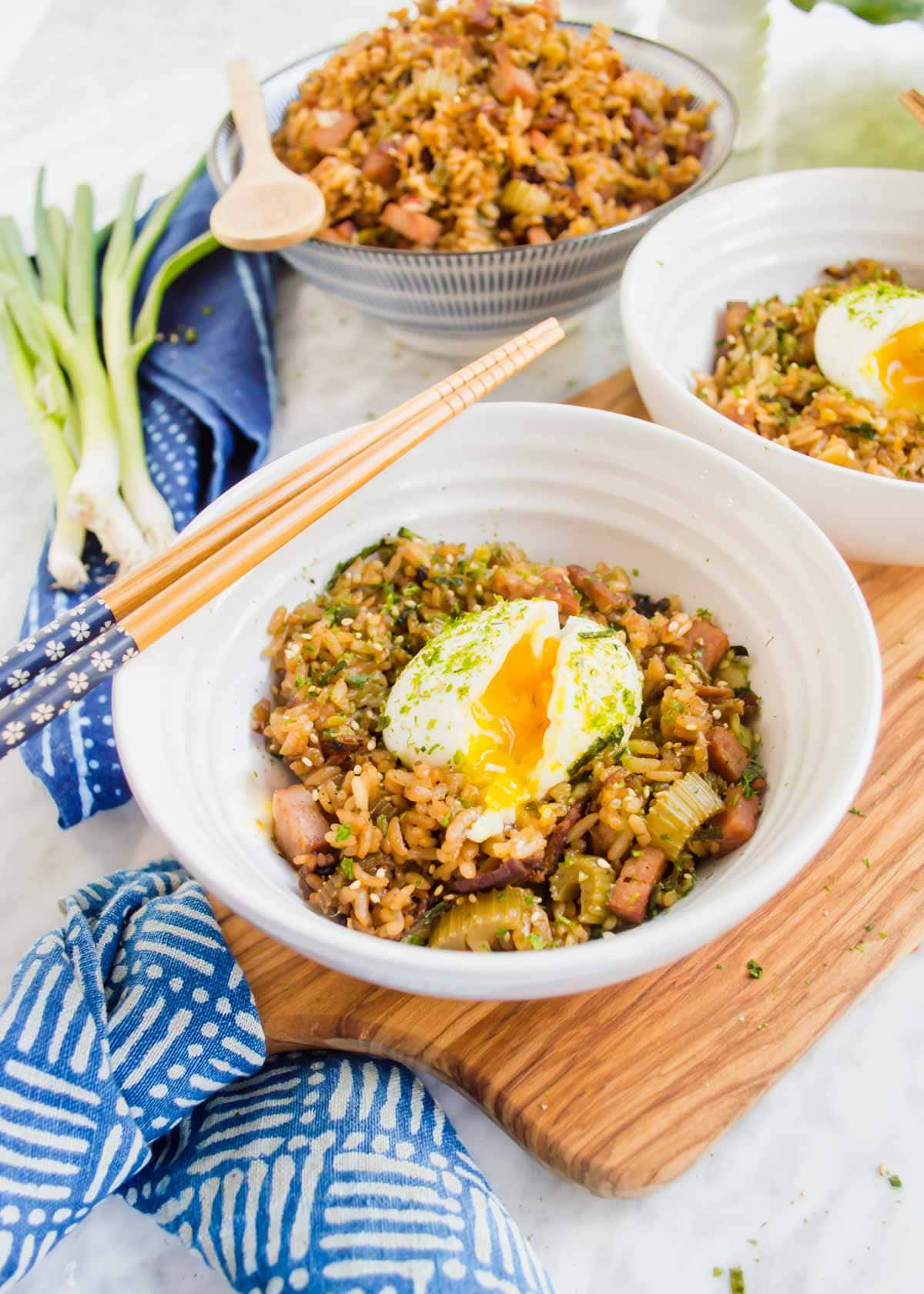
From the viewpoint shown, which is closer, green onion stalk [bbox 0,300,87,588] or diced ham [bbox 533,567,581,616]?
diced ham [bbox 533,567,581,616]

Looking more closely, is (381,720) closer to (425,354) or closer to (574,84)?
(425,354)

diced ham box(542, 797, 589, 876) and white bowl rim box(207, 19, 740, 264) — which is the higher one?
white bowl rim box(207, 19, 740, 264)

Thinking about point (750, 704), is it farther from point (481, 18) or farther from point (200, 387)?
point (481, 18)

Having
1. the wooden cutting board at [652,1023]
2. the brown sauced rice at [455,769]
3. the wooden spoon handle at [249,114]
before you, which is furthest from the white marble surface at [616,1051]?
the wooden spoon handle at [249,114]

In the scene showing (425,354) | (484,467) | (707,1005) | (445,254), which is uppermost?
(445,254)

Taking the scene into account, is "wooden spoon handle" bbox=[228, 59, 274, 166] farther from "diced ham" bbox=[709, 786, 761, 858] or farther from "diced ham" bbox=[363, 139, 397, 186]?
"diced ham" bbox=[709, 786, 761, 858]

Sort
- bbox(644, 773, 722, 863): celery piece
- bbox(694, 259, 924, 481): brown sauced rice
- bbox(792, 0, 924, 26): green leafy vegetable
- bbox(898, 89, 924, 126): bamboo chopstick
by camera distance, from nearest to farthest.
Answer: bbox(644, 773, 722, 863): celery piece < bbox(694, 259, 924, 481): brown sauced rice < bbox(898, 89, 924, 126): bamboo chopstick < bbox(792, 0, 924, 26): green leafy vegetable

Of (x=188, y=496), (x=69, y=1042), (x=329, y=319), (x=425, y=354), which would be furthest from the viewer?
(x=329, y=319)

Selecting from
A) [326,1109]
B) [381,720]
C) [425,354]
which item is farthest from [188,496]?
[326,1109]

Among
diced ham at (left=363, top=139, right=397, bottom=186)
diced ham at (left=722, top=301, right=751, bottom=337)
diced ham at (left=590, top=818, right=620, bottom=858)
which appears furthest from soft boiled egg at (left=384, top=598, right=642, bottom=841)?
diced ham at (left=363, top=139, right=397, bottom=186)
